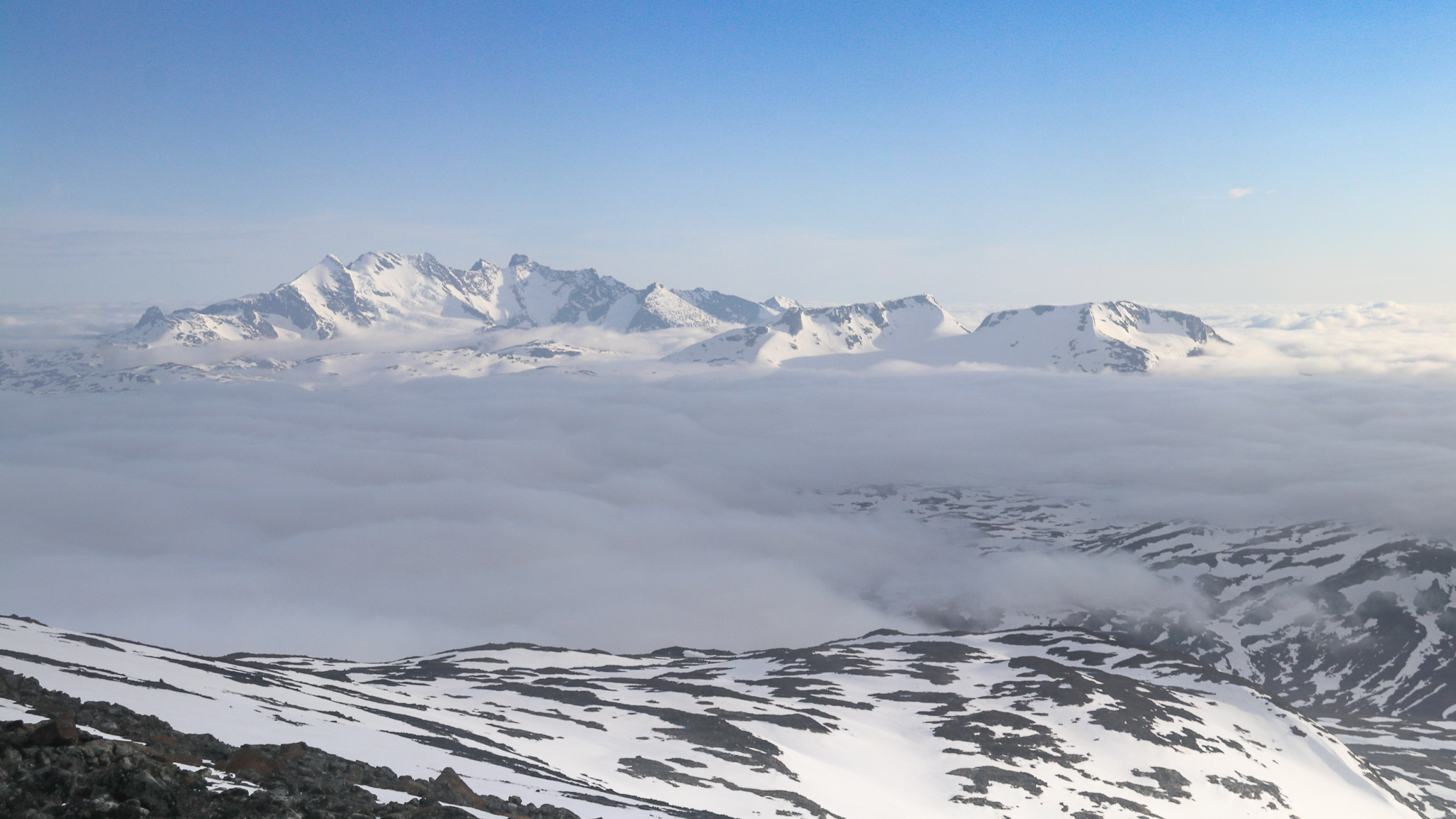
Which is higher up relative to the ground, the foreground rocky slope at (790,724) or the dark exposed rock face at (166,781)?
the dark exposed rock face at (166,781)

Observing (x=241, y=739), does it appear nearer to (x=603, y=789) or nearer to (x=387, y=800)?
(x=387, y=800)

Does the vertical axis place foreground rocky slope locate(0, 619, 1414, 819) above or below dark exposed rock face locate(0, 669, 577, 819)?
below

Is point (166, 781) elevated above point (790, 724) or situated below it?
above

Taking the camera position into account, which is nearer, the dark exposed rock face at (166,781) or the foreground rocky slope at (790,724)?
the dark exposed rock face at (166,781)

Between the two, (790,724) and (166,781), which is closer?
(166,781)
